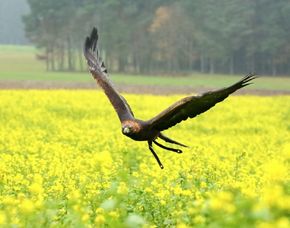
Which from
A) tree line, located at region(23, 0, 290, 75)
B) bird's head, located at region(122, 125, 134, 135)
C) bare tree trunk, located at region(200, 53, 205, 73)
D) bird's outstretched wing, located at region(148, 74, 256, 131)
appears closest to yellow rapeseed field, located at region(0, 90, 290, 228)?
bird's head, located at region(122, 125, 134, 135)

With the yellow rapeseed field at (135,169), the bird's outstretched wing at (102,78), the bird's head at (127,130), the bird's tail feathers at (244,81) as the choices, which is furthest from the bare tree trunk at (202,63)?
the bird's tail feathers at (244,81)

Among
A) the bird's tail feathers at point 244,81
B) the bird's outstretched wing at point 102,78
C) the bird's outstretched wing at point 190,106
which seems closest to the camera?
the bird's tail feathers at point 244,81

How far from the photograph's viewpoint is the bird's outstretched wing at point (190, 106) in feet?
21.6

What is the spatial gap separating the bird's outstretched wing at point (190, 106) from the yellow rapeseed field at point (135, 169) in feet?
2.14

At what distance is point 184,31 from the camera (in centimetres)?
8119

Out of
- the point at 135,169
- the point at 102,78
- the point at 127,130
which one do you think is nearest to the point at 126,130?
the point at 127,130

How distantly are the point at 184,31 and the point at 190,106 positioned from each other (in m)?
74.9

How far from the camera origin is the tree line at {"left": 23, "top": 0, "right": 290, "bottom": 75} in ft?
257

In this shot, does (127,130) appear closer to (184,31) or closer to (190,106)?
(190,106)

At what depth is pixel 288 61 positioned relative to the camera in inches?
3150

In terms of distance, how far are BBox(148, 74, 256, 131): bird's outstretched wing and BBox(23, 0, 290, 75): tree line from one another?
69.8 m

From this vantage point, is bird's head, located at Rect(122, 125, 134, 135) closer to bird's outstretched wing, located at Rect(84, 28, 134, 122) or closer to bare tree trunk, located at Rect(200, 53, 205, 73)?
bird's outstretched wing, located at Rect(84, 28, 134, 122)

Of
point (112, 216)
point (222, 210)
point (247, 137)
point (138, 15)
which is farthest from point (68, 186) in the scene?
point (138, 15)

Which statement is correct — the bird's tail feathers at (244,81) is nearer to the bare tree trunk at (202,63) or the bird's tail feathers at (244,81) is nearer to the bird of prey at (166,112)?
the bird of prey at (166,112)
